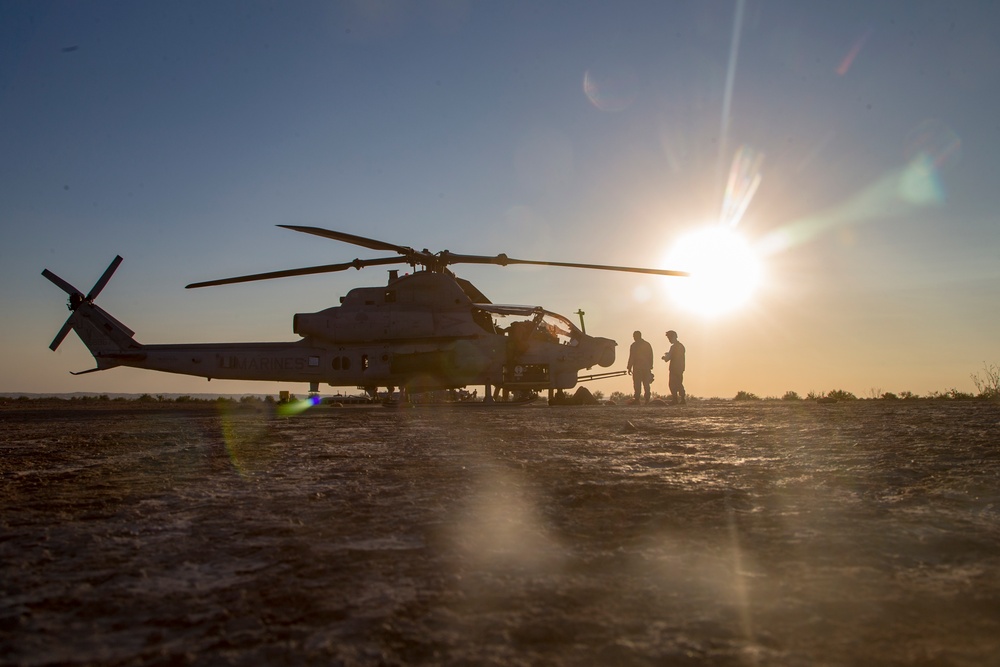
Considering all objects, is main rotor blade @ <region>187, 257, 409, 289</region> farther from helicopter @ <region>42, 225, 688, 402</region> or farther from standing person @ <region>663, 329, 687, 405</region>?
standing person @ <region>663, 329, 687, 405</region>

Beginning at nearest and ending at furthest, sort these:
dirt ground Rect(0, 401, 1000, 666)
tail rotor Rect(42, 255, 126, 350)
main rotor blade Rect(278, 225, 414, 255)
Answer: dirt ground Rect(0, 401, 1000, 666)
main rotor blade Rect(278, 225, 414, 255)
tail rotor Rect(42, 255, 126, 350)

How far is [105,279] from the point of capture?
53.2ft

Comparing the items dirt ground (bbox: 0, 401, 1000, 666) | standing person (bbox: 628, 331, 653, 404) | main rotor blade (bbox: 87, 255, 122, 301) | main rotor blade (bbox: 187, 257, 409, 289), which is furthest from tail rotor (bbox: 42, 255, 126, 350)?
dirt ground (bbox: 0, 401, 1000, 666)

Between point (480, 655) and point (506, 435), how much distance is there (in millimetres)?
4068

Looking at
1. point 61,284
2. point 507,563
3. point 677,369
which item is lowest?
point 507,563

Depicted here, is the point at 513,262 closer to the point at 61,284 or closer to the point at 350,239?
the point at 350,239

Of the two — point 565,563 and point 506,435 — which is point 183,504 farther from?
point 506,435

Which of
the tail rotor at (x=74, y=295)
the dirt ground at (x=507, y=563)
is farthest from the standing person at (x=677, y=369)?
the tail rotor at (x=74, y=295)

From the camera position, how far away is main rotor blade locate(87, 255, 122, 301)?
16.0m

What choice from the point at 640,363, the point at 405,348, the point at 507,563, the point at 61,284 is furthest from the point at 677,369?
the point at 61,284

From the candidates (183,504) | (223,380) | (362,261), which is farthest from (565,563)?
(223,380)

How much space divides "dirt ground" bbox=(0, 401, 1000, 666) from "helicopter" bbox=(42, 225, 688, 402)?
10.9m

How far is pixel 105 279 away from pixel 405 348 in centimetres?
876

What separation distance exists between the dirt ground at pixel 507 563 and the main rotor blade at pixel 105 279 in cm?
1529
